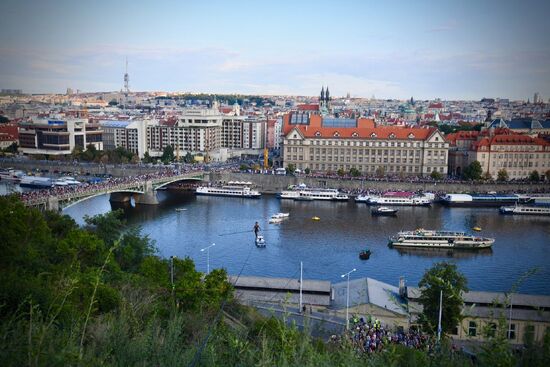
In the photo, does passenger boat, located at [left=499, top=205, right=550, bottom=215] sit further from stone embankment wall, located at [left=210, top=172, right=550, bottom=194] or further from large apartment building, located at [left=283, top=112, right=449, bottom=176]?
large apartment building, located at [left=283, top=112, right=449, bottom=176]

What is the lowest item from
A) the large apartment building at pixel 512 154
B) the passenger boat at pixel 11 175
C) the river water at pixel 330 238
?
the river water at pixel 330 238

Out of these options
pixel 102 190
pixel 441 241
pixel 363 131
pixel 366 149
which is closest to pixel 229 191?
pixel 102 190

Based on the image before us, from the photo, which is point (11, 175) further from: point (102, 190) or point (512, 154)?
point (512, 154)

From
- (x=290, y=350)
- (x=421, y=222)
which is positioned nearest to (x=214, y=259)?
(x=421, y=222)

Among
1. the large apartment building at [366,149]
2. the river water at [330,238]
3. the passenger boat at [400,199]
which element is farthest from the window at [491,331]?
the large apartment building at [366,149]

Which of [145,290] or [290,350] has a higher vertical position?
[290,350]

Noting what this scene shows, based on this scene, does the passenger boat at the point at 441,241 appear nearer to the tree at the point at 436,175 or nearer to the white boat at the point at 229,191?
the white boat at the point at 229,191

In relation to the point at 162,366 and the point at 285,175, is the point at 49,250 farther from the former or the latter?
the point at 285,175
